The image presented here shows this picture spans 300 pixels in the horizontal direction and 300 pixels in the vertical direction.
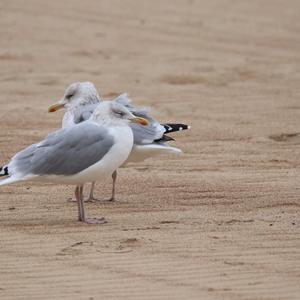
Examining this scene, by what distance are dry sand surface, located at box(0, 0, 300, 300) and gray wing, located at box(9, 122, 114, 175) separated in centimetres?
39

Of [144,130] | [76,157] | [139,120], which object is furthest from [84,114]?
[76,157]

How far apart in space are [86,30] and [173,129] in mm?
8724

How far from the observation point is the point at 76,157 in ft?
26.2

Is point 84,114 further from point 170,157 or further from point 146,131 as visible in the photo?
point 170,157

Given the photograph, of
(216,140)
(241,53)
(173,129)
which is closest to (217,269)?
(173,129)

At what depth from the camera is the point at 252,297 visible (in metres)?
6.37

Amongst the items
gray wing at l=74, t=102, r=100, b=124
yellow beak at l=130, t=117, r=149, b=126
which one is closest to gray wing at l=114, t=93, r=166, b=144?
gray wing at l=74, t=102, r=100, b=124

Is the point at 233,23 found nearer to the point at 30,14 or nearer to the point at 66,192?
the point at 30,14

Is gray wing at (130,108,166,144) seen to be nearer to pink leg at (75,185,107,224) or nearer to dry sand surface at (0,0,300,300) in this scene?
dry sand surface at (0,0,300,300)

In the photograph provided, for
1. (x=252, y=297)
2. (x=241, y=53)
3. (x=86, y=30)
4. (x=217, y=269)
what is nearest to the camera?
(x=252, y=297)

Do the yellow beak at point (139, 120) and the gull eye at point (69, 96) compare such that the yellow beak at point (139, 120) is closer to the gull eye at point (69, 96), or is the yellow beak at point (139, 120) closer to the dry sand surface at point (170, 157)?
the dry sand surface at point (170, 157)

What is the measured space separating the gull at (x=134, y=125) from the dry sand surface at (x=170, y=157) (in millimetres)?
381

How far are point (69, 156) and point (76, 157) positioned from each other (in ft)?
0.17

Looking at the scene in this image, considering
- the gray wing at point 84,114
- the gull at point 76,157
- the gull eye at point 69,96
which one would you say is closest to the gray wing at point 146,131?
the gray wing at point 84,114
